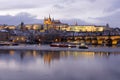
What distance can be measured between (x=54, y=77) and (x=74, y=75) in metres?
1.15

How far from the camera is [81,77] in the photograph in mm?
14984

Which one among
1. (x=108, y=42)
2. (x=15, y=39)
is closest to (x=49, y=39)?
(x=15, y=39)

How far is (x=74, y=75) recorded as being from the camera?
15.6 metres

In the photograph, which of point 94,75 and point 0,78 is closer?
point 0,78

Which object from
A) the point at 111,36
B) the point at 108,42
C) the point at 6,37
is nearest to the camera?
the point at 108,42

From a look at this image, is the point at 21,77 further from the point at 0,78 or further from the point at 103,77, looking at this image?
the point at 103,77

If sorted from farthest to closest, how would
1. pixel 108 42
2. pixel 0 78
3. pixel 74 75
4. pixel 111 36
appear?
pixel 111 36 → pixel 108 42 → pixel 74 75 → pixel 0 78

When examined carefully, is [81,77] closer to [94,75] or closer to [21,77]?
[94,75]

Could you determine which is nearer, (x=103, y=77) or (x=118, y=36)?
(x=103, y=77)

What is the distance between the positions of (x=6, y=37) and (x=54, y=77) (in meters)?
92.6

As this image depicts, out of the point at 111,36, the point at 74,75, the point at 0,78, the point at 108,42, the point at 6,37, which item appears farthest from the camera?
the point at 6,37

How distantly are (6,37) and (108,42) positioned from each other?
31191mm

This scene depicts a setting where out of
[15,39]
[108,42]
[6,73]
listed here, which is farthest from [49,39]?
[6,73]

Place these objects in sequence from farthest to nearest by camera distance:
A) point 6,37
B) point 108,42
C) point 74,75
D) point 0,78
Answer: point 6,37 < point 108,42 < point 74,75 < point 0,78
